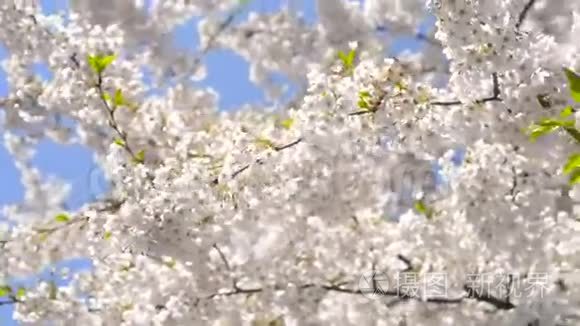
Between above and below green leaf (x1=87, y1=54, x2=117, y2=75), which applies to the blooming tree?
below

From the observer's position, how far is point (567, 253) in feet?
9.00

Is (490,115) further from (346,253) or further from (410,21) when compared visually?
(410,21)

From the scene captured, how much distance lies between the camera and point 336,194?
9.46ft

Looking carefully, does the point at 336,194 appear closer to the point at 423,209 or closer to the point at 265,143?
the point at 423,209

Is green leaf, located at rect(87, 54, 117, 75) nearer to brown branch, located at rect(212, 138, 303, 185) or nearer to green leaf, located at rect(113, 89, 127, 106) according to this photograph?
green leaf, located at rect(113, 89, 127, 106)

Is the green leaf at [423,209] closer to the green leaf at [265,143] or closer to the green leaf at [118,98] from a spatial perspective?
the green leaf at [265,143]

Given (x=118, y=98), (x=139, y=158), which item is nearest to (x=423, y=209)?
(x=139, y=158)

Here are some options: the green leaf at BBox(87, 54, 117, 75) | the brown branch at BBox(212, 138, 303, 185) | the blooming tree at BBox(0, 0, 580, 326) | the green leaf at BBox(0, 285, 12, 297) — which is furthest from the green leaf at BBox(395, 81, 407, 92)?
Result: the green leaf at BBox(0, 285, 12, 297)

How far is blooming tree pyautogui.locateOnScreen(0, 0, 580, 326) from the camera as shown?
236cm

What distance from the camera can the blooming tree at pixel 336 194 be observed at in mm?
2355

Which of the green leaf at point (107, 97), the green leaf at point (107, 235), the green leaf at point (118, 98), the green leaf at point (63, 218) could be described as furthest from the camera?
the green leaf at point (63, 218)

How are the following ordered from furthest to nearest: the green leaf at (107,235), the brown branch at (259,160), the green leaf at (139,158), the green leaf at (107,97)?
the green leaf at (107,97), the green leaf at (139,158), the green leaf at (107,235), the brown branch at (259,160)

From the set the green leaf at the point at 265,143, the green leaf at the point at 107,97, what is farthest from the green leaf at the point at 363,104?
the green leaf at the point at 107,97

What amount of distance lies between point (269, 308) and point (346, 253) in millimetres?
382
